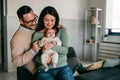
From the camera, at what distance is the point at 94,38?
517 centimetres

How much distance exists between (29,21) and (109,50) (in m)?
3.73

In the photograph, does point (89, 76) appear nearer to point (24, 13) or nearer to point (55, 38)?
point (55, 38)

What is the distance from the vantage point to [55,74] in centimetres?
143

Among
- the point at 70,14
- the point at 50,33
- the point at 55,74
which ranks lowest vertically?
the point at 55,74

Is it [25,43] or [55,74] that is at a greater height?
[25,43]

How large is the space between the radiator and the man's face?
359cm

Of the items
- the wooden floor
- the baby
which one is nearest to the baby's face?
the baby

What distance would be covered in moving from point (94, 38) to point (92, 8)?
34.8 inches

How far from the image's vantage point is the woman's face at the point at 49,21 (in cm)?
144

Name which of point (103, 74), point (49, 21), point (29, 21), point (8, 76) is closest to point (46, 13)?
point (49, 21)

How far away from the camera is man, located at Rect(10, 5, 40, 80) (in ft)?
4.60

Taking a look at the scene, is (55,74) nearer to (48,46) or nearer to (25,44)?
(48,46)

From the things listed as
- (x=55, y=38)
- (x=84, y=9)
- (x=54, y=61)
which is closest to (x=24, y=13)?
(x=55, y=38)

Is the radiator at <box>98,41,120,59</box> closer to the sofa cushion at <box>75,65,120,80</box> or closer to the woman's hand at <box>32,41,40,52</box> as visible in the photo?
the sofa cushion at <box>75,65,120,80</box>
